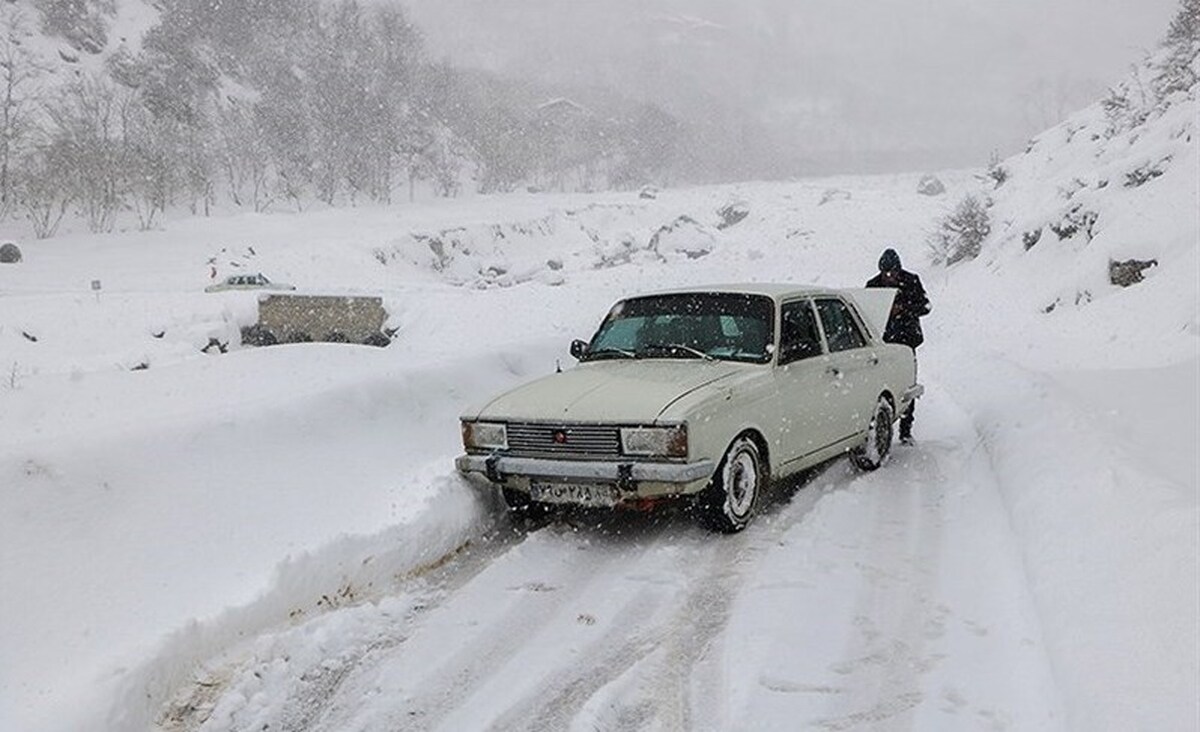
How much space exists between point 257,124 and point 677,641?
90.2 m

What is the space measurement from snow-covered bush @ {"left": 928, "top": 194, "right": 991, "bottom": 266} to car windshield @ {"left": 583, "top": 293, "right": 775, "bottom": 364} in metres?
24.4

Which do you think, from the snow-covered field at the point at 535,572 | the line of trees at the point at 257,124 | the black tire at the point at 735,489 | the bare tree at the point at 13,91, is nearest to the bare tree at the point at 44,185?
the line of trees at the point at 257,124

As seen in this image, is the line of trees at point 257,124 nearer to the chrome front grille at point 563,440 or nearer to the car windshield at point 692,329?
the car windshield at point 692,329

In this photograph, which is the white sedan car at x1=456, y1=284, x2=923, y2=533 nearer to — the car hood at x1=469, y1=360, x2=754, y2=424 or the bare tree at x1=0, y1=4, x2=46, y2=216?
the car hood at x1=469, y1=360, x2=754, y2=424

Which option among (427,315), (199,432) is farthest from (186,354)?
(199,432)

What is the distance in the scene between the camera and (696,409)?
17.1ft

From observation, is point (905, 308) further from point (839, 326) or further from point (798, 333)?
point (798, 333)

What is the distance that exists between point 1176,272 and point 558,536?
1082 centimetres

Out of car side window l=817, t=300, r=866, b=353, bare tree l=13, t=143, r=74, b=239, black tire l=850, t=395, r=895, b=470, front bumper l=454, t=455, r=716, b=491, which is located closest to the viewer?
front bumper l=454, t=455, r=716, b=491

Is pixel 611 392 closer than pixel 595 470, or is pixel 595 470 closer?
pixel 595 470

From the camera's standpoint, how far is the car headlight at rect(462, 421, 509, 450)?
18.6 feet

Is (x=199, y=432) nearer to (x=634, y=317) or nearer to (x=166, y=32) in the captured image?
(x=634, y=317)

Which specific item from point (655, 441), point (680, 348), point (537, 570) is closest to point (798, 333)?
point (680, 348)

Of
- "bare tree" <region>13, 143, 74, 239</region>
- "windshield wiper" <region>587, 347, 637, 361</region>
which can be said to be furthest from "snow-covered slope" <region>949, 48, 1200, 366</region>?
"bare tree" <region>13, 143, 74, 239</region>
